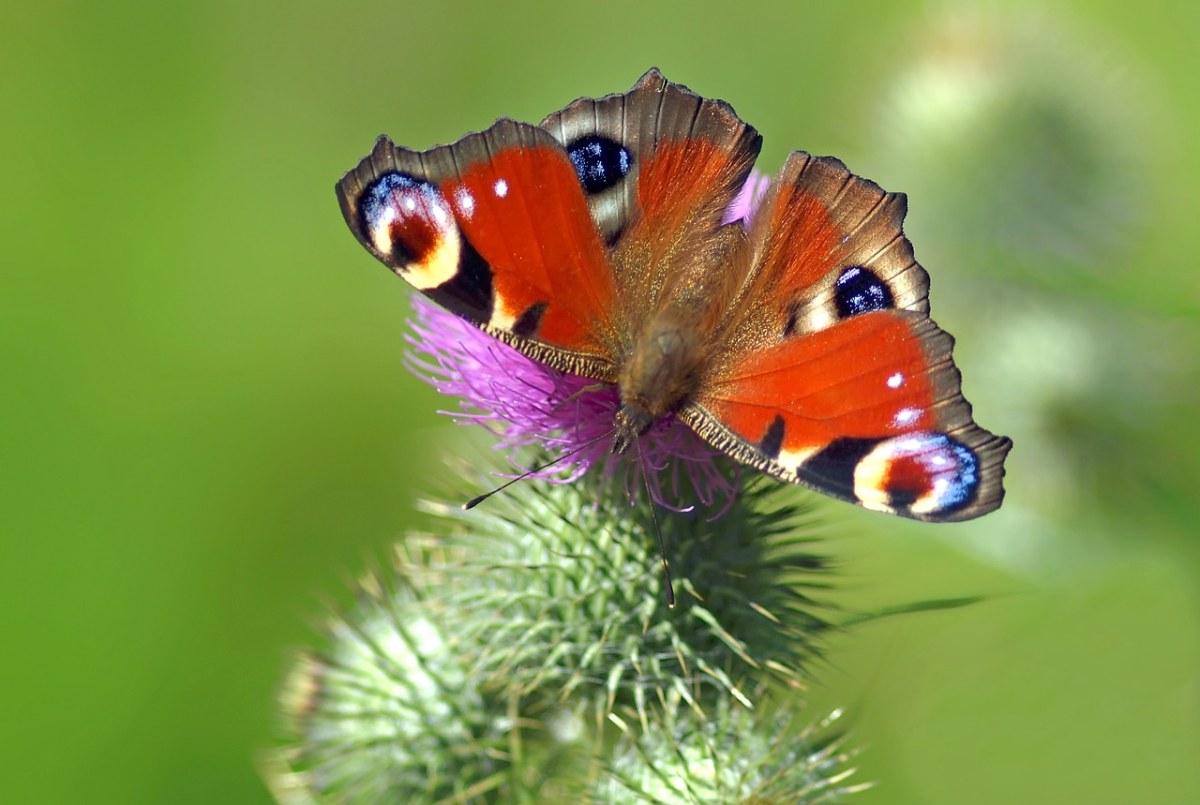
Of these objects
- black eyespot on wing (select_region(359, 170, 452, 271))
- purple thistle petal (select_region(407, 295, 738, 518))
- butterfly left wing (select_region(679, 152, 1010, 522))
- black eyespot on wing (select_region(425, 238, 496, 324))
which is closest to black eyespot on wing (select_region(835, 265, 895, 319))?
butterfly left wing (select_region(679, 152, 1010, 522))

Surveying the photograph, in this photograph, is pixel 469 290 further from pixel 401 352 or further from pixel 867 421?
pixel 401 352

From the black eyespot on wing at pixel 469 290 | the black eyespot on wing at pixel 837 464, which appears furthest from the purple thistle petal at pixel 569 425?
the black eyespot on wing at pixel 837 464

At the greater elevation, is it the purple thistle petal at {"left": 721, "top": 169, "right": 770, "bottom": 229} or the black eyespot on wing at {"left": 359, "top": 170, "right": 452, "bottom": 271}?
the purple thistle petal at {"left": 721, "top": 169, "right": 770, "bottom": 229}

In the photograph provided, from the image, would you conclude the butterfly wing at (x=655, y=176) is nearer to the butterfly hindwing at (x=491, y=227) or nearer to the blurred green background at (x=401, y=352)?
the butterfly hindwing at (x=491, y=227)

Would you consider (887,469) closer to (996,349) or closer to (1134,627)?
(996,349)

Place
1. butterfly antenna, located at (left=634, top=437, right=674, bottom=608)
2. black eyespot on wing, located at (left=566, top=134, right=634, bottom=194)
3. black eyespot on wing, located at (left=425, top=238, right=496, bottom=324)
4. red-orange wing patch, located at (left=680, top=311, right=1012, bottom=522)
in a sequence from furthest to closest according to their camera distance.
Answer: butterfly antenna, located at (left=634, top=437, right=674, bottom=608) → black eyespot on wing, located at (left=566, top=134, right=634, bottom=194) → black eyespot on wing, located at (left=425, top=238, right=496, bottom=324) → red-orange wing patch, located at (left=680, top=311, right=1012, bottom=522)

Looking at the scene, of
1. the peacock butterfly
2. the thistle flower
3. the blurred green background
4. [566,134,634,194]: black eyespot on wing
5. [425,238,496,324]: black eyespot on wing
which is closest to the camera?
the peacock butterfly

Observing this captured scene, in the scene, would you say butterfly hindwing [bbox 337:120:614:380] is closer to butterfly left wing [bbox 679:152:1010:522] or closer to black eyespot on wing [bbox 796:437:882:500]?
butterfly left wing [bbox 679:152:1010:522]
